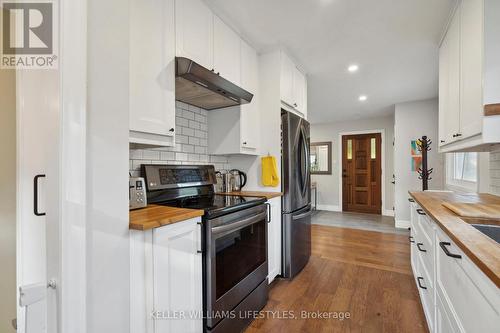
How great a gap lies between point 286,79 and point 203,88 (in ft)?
3.92

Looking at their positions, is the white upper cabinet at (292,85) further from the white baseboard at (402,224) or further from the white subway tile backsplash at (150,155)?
the white baseboard at (402,224)

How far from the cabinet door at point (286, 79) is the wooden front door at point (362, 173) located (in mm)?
3920

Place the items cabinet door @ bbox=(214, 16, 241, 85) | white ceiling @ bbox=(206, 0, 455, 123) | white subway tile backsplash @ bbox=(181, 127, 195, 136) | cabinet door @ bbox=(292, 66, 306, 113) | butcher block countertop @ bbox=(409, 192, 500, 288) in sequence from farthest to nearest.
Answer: cabinet door @ bbox=(292, 66, 306, 113), white subway tile backsplash @ bbox=(181, 127, 195, 136), cabinet door @ bbox=(214, 16, 241, 85), white ceiling @ bbox=(206, 0, 455, 123), butcher block countertop @ bbox=(409, 192, 500, 288)

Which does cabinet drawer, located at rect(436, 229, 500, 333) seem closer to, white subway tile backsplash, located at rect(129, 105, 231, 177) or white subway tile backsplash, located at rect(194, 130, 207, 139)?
white subway tile backsplash, located at rect(129, 105, 231, 177)

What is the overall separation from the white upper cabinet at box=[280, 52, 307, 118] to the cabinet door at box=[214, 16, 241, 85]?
537mm

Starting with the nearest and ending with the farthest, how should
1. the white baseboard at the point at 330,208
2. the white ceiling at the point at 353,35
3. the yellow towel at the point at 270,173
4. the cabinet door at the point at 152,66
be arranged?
1. the cabinet door at the point at 152,66
2. the white ceiling at the point at 353,35
3. the yellow towel at the point at 270,173
4. the white baseboard at the point at 330,208

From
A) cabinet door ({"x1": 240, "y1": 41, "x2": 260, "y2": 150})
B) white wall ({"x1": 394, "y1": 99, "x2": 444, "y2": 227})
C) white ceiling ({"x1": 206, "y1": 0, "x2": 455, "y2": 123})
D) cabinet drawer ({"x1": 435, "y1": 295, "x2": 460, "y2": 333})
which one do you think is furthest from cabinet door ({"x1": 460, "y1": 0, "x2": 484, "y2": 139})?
white wall ({"x1": 394, "y1": 99, "x2": 444, "y2": 227})

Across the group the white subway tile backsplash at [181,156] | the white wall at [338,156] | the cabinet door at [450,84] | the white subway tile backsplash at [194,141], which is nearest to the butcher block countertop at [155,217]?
the white subway tile backsplash at [181,156]

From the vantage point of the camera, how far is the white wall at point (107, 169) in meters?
0.90

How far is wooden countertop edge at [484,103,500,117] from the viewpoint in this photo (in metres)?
1.26

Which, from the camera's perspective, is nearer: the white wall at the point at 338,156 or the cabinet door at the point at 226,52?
the cabinet door at the point at 226,52

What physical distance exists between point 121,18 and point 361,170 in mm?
5968

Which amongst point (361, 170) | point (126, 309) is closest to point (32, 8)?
point (126, 309)

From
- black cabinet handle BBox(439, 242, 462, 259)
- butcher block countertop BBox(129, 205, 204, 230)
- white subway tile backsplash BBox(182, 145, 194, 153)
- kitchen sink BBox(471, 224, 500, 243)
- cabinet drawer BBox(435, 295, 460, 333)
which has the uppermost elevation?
white subway tile backsplash BBox(182, 145, 194, 153)
